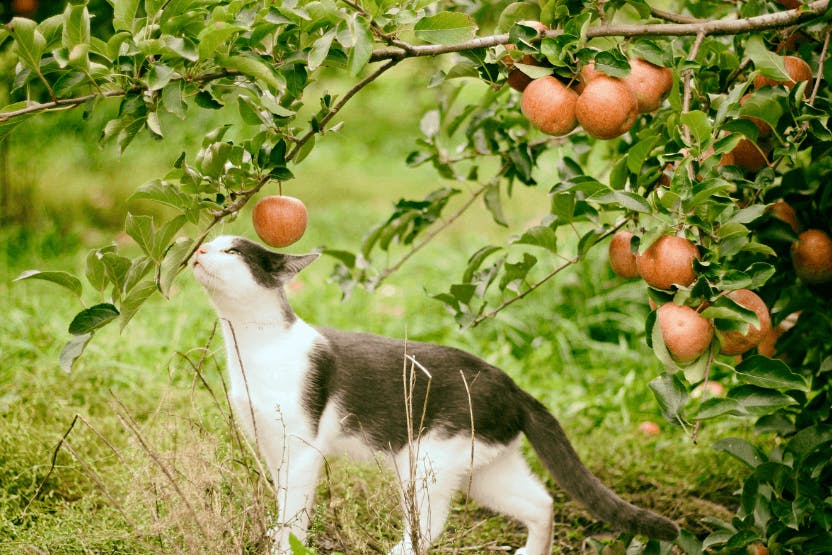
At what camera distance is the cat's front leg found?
1769 millimetres

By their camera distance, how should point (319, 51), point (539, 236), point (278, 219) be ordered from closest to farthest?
1. point (319, 51)
2. point (278, 219)
3. point (539, 236)

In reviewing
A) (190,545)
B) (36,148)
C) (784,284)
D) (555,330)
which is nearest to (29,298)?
(36,148)

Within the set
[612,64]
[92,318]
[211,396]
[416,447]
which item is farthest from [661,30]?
[211,396]

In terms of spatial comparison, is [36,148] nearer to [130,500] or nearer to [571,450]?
[130,500]

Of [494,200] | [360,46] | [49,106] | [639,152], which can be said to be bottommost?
[494,200]

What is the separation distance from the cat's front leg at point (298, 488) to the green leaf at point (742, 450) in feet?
2.86

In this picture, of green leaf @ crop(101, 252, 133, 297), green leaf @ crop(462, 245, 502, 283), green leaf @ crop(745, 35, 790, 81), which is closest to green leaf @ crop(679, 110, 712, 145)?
green leaf @ crop(745, 35, 790, 81)

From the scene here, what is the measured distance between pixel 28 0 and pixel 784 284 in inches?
129

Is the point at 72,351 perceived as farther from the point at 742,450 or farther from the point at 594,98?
the point at 742,450

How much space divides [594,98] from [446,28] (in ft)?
0.88

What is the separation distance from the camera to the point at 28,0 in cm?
370

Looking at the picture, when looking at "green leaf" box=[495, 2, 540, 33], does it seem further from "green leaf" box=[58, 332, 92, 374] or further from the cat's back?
"green leaf" box=[58, 332, 92, 374]

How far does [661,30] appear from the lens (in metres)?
1.51

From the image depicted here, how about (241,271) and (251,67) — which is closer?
(251,67)
